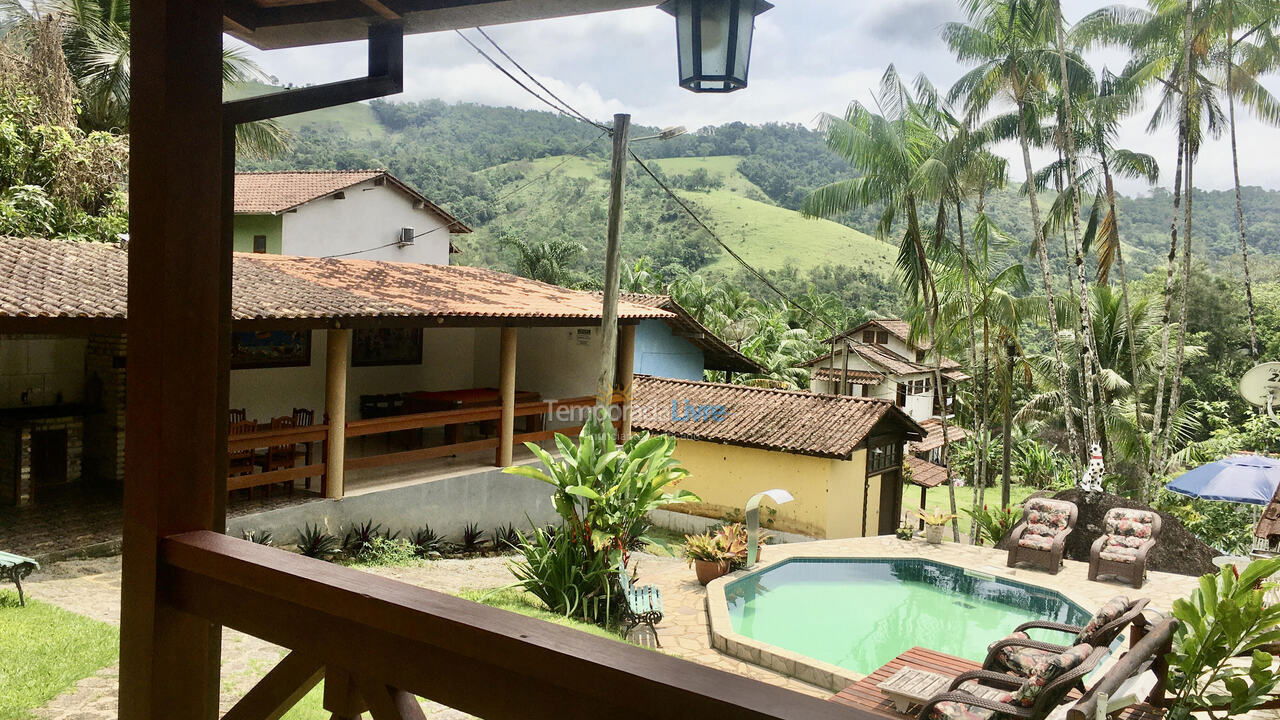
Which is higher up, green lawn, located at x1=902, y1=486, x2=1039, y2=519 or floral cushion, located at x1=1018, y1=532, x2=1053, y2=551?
floral cushion, located at x1=1018, y1=532, x2=1053, y2=551

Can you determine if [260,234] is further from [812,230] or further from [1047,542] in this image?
[812,230]

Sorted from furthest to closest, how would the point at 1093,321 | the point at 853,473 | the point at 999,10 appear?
1. the point at 1093,321
2. the point at 999,10
3. the point at 853,473

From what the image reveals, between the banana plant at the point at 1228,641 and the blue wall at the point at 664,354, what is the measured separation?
15.1 m

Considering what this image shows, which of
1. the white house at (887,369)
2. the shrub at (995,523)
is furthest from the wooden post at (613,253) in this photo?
the white house at (887,369)

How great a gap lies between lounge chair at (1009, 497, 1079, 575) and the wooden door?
550cm

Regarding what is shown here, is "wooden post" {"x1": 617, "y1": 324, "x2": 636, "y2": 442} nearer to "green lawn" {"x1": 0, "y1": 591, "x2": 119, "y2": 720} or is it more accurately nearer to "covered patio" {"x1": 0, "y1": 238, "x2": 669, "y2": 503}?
"covered patio" {"x1": 0, "y1": 238, "x2": 669, "y2": 503}

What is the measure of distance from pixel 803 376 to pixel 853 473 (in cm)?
1117

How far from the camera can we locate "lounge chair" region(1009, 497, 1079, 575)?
38.4 feet

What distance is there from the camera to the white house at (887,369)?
3056 cm

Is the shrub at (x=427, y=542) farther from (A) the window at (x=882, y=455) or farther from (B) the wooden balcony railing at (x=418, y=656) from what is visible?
(B) the wooden balcony railing at (x=418, y=656)

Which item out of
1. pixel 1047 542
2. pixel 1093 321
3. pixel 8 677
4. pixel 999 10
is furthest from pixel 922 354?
pixel 8 677

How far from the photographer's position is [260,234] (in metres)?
17.2

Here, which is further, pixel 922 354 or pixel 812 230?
pixel 812 230

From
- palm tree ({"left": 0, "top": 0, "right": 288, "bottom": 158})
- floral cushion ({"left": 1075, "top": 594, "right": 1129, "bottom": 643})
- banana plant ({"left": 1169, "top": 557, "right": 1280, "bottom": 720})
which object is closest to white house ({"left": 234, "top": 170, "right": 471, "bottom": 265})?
palm tree ({"left": 0, "top": 0, "right": 288, "bottom": 158})
